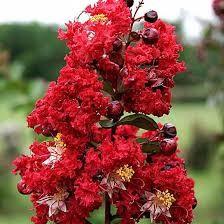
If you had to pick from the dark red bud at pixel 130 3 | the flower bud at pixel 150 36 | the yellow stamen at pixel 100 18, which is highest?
the dark red bud at pixel 130 3

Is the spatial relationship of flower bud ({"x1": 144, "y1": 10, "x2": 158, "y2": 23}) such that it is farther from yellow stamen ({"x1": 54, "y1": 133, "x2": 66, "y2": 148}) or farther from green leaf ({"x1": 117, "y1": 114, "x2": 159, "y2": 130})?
yellow stamen ({"x1": 54, "y1": 133, "x2": 66, "y2": 148})

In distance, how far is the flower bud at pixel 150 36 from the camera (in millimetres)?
1867

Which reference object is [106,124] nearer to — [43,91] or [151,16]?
[151,16]

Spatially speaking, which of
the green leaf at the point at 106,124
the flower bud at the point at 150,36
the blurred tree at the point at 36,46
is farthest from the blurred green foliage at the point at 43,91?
the flower bud at the point at 150,36

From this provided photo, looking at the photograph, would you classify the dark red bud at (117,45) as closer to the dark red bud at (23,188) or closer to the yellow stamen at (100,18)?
the yellow stamen at (100,18)

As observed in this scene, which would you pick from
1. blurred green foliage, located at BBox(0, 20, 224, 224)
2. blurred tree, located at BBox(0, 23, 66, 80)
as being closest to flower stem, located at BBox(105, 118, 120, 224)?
blurred green foliage, located at BBox(0, 20, 224, 224)

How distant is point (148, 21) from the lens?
75.6 inches

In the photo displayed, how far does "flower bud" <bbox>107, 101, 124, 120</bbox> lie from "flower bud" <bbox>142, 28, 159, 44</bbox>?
0.18 m

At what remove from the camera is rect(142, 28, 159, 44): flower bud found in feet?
6.13

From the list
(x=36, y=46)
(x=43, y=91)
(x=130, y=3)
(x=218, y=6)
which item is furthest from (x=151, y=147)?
(x=36, y=46)

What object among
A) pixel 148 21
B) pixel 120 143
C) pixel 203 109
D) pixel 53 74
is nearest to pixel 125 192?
pixel 120 143

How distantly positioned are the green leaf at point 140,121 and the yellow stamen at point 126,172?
13 cm

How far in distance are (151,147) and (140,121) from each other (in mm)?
76

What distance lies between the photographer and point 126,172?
5.92 feet
